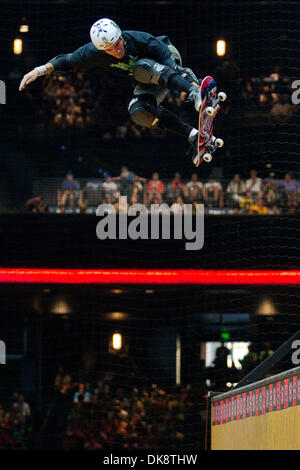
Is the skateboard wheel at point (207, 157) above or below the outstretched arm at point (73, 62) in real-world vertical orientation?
below

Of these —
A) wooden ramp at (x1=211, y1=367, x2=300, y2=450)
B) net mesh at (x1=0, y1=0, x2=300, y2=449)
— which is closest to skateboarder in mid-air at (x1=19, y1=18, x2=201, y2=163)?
wooden ramp at (x1=211, y1=367, x2=300, y2=450)

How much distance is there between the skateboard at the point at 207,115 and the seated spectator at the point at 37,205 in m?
8.09

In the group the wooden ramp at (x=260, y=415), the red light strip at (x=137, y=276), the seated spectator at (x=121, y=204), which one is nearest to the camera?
the wooden ramp at (x=260, y=415)

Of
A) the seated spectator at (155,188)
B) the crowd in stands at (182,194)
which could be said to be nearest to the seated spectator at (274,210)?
the crowd in stands at (182,194)

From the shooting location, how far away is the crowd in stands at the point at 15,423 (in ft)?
49.9

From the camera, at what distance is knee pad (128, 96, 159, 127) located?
30.0 ft

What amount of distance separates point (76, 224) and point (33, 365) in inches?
159

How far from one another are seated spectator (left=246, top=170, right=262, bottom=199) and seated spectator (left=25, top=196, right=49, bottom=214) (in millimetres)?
3433

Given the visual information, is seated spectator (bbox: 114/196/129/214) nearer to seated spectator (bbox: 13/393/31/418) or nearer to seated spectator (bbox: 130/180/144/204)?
seated spectator (bbox: 130/180/144/204)

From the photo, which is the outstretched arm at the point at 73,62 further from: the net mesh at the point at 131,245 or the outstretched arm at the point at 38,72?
the net mesh at the point at 131,245

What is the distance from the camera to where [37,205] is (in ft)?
55.4

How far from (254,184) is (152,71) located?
7.77m

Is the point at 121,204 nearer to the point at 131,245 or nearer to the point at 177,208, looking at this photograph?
the point at 131,245
